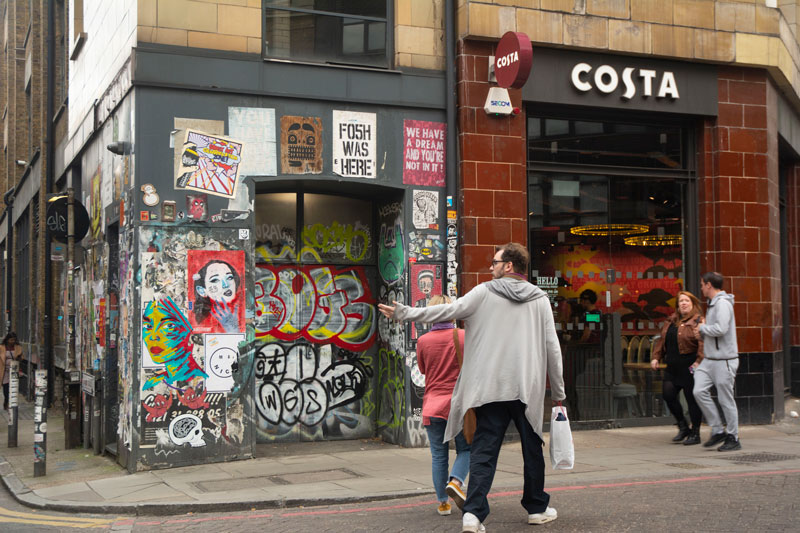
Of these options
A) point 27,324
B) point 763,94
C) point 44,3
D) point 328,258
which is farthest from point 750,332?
point 27,324

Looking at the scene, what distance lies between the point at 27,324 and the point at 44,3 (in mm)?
8049

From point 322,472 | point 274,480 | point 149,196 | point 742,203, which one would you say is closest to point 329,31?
point 149,196

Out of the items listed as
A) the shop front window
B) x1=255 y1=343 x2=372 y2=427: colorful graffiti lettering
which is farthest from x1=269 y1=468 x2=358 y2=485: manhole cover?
the shop front window

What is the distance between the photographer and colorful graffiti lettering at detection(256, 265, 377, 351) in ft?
36.9

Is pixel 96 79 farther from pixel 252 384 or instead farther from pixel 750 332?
pixel 750 332

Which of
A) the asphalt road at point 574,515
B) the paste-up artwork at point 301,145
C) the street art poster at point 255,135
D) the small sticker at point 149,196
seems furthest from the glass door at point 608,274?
the small sticker at point 149,196

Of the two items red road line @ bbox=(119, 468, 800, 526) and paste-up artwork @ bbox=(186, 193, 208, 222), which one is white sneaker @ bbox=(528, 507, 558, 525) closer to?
red road line @ bbox=(119, 468, 800, 526)

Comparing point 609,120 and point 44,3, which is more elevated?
point 44,3

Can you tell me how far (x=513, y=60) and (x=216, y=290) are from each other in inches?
171

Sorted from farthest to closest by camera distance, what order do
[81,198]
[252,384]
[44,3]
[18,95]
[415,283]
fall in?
[18,95] < [44,3] < [81,198] < [415,283] < [252,384]

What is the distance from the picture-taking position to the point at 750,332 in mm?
12500

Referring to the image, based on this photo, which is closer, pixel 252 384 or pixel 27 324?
pixel 252 384

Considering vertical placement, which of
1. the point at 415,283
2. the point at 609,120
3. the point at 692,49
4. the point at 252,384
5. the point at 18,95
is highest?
the point at 18,95

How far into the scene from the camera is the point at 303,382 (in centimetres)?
1132
